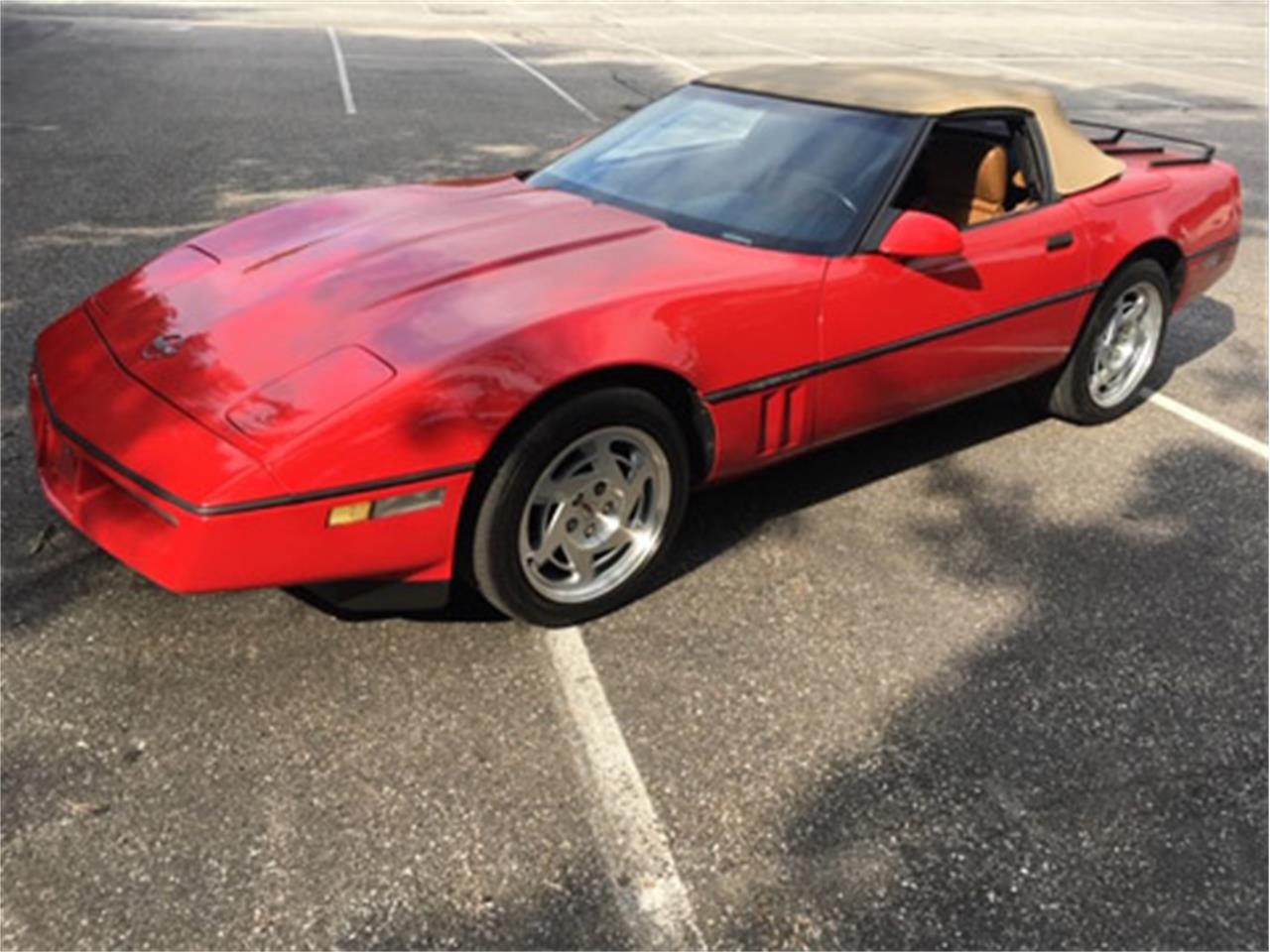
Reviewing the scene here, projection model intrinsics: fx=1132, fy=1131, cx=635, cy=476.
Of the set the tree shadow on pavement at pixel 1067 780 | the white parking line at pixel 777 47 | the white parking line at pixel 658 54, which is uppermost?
the tree shadow on pavement at pixel 1067 780

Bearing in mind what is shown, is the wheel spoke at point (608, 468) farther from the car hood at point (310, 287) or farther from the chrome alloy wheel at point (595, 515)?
the car hood at point (310, 287)

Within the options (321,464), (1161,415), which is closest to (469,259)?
(321,464)

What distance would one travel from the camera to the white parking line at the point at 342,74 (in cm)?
1187

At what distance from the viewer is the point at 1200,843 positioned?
2586 millimetres

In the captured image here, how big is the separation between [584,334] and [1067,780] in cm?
163

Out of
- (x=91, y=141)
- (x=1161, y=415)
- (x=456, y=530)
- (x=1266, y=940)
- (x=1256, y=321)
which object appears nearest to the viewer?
(x=1266, y=940)

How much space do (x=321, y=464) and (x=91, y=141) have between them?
8105 millimetres

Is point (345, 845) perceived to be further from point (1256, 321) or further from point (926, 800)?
point (1256, 321)

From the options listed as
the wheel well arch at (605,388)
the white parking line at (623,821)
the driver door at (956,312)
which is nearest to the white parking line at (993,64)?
the driver door at (956,312)

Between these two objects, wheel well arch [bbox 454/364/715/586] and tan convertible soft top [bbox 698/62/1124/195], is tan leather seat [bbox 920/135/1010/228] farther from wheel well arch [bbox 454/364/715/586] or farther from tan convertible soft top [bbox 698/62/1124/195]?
wheel well arch [bbox 454/364/715/586]

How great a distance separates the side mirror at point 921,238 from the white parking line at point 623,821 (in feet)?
5.08

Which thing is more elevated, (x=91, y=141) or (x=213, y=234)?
(x=213, y=234)

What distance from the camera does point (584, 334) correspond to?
9.73 feet

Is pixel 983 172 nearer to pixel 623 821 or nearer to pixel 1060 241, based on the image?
pixel 1060 241
